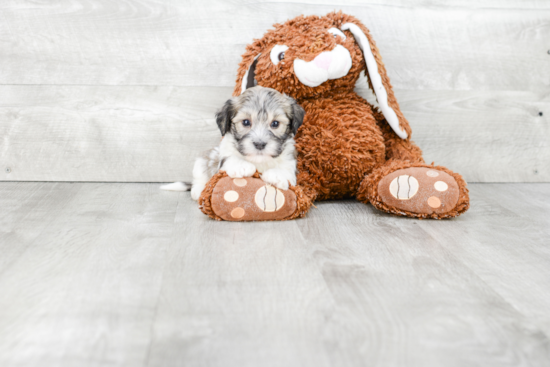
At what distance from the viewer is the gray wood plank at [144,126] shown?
99.4 inches

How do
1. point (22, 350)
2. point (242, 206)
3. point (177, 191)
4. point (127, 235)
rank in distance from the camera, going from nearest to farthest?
point (22, 350) → point (127, 235) → point (242, 206) → point (177, 191)

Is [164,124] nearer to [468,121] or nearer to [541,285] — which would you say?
[468,121]

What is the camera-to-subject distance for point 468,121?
2689 mm

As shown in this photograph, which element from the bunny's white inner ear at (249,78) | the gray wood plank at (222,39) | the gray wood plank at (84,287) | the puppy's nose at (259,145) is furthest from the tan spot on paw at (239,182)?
the gray wood plank at (222,39)

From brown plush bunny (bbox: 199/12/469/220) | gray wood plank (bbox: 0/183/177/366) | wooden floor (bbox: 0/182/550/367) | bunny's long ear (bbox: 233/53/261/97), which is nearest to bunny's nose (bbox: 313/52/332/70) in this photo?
brown plush bunny (bbox: 199/12/469/220)

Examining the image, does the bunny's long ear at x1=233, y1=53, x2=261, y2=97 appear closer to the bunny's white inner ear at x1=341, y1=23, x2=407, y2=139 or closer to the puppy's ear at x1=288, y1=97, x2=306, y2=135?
the puppy's ear at x1=288, y1=97, x2=306, y2=135

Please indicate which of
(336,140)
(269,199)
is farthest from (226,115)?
(336,140)

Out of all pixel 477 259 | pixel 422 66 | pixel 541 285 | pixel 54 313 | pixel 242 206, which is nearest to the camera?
pixel 54 313

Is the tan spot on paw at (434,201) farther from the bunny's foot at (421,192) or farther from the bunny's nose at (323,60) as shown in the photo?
the bunny's nose at (323,60)

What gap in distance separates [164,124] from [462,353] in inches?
77.7

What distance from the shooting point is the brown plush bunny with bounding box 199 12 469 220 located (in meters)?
1.87

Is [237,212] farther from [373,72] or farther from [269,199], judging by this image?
[373,72]

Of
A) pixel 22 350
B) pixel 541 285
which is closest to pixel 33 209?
pixel 22 350

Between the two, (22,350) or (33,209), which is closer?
(22,350)
